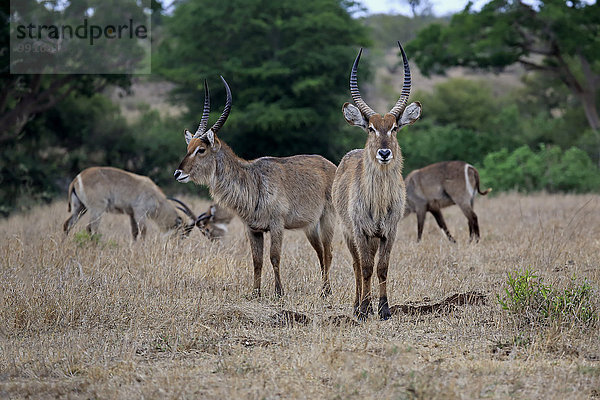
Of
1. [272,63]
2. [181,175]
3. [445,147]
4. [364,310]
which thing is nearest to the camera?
[364,310]

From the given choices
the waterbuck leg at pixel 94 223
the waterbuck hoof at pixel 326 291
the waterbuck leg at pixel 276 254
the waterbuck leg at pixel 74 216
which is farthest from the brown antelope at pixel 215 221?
the waterbuck hoof at pixel 326 291

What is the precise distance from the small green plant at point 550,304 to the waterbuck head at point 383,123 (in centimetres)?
141

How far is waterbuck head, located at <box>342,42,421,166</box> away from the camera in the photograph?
17.3 ft

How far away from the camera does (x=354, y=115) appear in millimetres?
5680

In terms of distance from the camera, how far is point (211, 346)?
466cm

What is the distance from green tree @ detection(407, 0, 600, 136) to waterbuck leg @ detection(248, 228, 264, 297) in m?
14.0

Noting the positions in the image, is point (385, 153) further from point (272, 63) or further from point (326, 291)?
point (272, 63)

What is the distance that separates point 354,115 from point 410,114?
0.47 m

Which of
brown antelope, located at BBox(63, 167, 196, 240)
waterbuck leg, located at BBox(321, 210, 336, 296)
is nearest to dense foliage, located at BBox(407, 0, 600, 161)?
brown antelope, located at BBox(63, 167, 196, 240)

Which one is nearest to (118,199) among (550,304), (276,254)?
(276,254)

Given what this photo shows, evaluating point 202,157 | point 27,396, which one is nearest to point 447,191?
point 202,157

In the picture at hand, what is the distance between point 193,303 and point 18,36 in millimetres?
11274

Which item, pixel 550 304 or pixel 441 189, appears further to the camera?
pixel 441 189

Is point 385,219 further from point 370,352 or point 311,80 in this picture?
point 311,80
